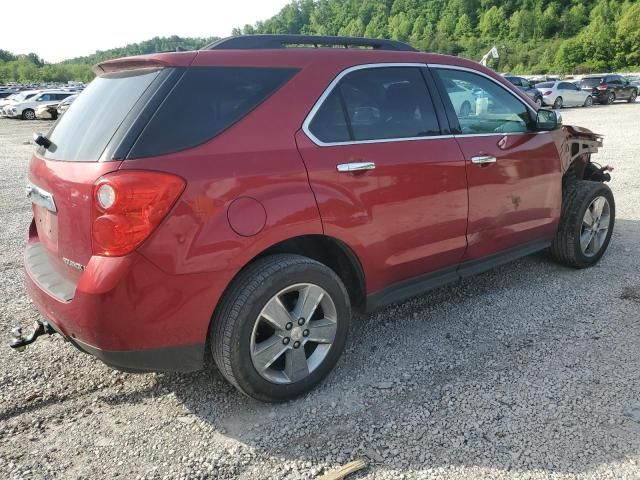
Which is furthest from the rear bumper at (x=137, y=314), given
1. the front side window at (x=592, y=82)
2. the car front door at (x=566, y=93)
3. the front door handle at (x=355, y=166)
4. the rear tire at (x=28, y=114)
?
the front side window at (x=592, y=82)

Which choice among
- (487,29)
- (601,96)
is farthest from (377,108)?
(487,29)

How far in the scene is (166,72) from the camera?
2.51 m

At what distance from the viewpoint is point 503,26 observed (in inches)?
4811

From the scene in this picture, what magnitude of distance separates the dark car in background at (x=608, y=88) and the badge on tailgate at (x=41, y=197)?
33369 mm

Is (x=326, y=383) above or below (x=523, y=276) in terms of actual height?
above

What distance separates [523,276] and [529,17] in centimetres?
12854

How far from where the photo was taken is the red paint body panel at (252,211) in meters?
2.33

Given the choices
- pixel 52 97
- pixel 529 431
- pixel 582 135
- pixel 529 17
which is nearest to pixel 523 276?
pixel 582 135

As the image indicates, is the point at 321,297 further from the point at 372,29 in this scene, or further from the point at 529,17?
the point at 372,29

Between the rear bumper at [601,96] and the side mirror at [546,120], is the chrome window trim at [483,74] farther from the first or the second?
the rear bumper at [601,96]

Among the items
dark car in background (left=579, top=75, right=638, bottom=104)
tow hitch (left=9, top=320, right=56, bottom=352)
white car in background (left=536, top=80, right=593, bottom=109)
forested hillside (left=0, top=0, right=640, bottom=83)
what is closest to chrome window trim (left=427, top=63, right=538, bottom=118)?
tow hitch (left=9, top=320, right=56, bottom=352)

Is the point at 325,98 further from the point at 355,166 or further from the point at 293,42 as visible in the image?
the point at 293,42

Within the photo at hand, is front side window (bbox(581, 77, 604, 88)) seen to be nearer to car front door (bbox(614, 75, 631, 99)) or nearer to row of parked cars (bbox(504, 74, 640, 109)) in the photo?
row of parked cars (bbox(504, 74, 640, 109))

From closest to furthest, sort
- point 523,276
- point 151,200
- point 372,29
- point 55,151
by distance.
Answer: point 151,200 < point 55,151 < point 523,276 < point 372,29
